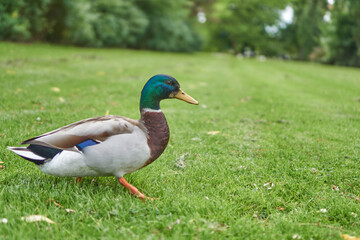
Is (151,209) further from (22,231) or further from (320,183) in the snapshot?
(320,183)

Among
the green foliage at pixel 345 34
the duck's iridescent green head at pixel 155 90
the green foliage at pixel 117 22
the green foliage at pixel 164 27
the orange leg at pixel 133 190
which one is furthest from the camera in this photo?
the green foliage at pixel 164 27

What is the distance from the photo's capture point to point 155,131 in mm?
2299

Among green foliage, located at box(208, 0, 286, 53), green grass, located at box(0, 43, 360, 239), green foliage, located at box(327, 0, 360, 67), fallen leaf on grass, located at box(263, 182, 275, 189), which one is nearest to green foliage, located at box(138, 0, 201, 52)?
green foliage, located at box(208, 0, 286, 53)

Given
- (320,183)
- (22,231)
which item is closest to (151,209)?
(22,231)

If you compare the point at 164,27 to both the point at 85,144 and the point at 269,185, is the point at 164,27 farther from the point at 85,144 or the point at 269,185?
the point at 85,144

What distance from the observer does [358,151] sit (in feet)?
11.5

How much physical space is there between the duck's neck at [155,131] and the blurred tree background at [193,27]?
523 inches

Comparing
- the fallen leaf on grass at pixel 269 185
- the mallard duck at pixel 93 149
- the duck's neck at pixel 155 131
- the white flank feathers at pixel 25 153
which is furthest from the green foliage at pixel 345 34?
the white flank feathers at pixel 25 153

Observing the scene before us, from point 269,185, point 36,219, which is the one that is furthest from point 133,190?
point 269,185

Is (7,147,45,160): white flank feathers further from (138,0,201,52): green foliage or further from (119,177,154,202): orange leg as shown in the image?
(138,0,201,52): green foliage

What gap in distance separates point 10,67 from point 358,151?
27.0ft

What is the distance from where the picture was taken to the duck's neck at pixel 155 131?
226cm

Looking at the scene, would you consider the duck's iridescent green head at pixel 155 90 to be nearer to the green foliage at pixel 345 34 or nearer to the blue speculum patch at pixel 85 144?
the blue speculum patch at pixel 85 144

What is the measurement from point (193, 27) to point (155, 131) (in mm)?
30422
